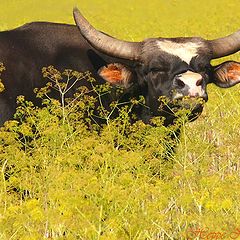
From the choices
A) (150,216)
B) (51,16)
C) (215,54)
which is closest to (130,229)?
(150,216)

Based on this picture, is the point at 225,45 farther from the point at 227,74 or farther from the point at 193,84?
the point at 193,84

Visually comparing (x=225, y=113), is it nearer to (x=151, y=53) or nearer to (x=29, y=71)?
(x=151, y=53)

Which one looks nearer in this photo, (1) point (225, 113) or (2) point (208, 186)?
(2) point (208, 186)

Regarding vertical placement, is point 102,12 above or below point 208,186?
below

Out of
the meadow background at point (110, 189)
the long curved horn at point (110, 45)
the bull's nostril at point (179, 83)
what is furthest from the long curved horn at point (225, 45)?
the bull's nostril at point (179, 83)

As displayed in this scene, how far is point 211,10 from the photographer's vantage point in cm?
3256

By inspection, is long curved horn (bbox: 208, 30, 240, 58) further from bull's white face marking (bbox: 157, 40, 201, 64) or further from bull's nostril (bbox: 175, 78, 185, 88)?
bull's nostril (bbox: 175, 78, 185, 88)

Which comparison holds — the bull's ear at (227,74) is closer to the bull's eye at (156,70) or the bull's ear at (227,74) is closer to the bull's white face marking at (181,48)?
the bull's white face marking at (181,48)

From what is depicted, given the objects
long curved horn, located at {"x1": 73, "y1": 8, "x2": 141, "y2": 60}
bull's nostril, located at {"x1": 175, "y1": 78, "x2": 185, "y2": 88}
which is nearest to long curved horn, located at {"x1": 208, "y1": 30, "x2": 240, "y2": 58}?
long curved horn, located at {"x1": 73, "y1": 8, "x2": 141, "y2": 60}

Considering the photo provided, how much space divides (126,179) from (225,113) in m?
4.70

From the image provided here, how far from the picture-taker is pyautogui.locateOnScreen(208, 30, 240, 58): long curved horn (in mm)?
7918

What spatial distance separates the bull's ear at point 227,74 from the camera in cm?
780

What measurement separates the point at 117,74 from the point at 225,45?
4.58 ft

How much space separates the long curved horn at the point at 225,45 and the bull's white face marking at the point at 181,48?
46 centimetres
